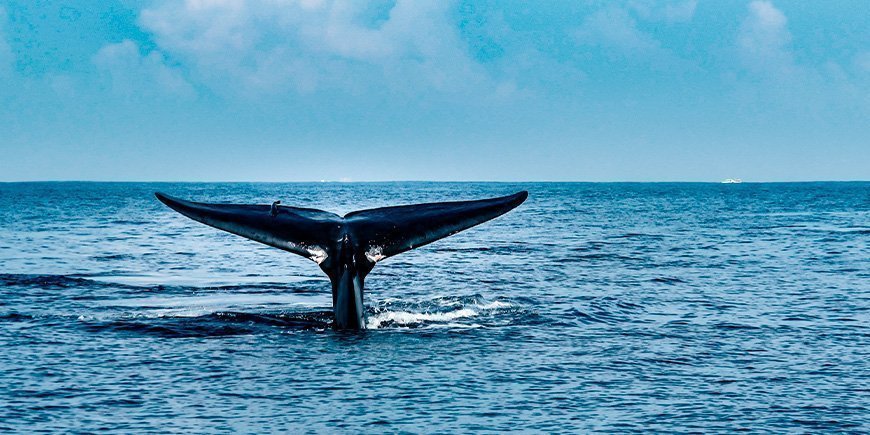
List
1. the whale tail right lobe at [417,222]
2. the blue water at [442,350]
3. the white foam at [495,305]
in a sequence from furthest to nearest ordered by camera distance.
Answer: the white foam at [495,305], the whale tail right lobe at [417,222], the blue water at [442,350]

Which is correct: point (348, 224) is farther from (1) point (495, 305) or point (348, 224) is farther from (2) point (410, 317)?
(1) point (495, 305)

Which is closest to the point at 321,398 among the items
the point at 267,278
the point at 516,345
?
the point at 516,345

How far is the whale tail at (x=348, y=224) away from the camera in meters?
11.5

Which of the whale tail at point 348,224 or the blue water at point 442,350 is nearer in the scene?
the blue water at point 442,350

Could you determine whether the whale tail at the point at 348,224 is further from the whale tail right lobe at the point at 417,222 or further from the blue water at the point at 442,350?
the blue water at the point at 442,350

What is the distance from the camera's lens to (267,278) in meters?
22.0

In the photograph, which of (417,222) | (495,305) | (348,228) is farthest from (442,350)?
(495,305)

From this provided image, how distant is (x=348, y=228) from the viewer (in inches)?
480

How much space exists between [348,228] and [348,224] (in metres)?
0.09

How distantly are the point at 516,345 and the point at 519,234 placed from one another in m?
29.7

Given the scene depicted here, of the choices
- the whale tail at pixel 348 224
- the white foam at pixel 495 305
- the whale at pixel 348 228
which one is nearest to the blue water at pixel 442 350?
the white foam at pixel 495 305

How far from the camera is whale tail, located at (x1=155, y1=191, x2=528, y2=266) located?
37.6ft

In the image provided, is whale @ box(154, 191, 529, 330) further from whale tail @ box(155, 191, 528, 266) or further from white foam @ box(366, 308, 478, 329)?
white foam @ box(366, 308, 478, 329)

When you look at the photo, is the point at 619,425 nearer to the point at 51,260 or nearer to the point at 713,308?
the point at 713,308
